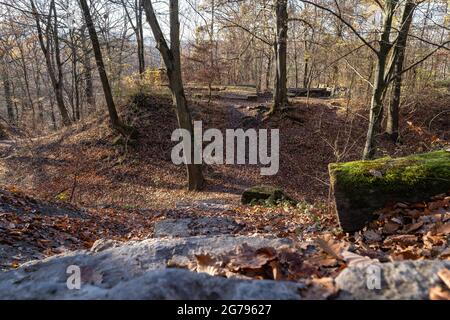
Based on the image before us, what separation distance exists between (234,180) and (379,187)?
951cm

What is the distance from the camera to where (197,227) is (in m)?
6.20

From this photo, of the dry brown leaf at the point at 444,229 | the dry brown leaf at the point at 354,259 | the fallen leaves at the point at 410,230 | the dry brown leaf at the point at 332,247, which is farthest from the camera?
the dry brown leaf at the point at 444,229

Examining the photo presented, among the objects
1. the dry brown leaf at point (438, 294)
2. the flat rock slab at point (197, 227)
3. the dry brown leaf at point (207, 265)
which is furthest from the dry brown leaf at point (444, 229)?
the flat rock slab at point (197, 227)

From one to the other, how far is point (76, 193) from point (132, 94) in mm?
6309

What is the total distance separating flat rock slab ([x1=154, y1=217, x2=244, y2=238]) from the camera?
577 centimetres

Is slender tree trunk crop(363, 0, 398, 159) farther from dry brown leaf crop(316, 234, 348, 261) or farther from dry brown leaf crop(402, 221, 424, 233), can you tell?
dry brown leaf crop(316, 234, 348, 261)

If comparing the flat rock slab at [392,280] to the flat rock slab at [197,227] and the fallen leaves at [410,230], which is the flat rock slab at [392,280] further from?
the flat rock slab at [197,227]

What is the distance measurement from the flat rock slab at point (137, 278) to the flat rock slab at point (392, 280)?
10.4 inches

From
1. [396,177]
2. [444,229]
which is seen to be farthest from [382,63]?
[444,229]

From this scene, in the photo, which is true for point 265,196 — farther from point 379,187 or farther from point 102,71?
point 102,71

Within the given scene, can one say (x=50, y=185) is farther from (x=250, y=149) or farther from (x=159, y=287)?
(x=159, y=287)

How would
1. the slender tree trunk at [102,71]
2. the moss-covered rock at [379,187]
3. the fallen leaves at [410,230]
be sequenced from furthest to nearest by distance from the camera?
the slender tree trunk at [102,71] < the moss-covered rock at [379,187] < the fallen leaves at [410,230]

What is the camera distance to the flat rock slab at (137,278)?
167cm

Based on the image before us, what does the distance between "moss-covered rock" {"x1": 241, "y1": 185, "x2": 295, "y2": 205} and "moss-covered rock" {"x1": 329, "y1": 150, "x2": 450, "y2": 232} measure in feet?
16.6
